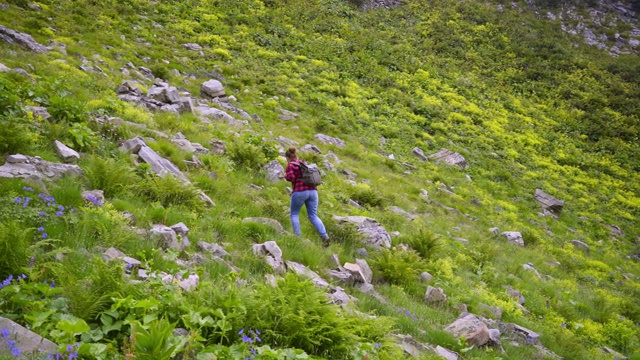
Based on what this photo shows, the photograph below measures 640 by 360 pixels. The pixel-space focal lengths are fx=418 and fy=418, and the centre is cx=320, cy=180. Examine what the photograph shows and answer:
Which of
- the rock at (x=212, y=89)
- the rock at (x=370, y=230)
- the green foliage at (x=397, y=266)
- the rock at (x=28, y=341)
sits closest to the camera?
the rock at (x=28, y=341)

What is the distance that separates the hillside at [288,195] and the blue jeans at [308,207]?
1.09 feet

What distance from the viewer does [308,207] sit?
345 inches

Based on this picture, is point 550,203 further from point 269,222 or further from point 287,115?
point 269,222

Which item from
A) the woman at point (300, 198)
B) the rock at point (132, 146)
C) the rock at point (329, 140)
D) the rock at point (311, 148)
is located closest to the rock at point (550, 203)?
the rock at point (329, 140)

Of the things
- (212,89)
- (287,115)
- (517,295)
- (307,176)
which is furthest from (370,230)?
(212,89)

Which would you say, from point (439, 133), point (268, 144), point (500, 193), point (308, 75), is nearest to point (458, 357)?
point (268, 144)

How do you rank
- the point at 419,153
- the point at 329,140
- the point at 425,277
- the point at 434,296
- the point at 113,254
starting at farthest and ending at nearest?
the point at 419,153 < the point at 329,140 < the point at 425,277 < the point at 434,296 < the point at 113,254

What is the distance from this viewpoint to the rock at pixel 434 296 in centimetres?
789

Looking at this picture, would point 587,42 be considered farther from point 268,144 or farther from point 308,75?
point 268,144

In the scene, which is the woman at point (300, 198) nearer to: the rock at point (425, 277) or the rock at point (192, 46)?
the rock at point (425, 277)

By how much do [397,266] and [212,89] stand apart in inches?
494

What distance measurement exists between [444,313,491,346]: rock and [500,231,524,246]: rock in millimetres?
8063

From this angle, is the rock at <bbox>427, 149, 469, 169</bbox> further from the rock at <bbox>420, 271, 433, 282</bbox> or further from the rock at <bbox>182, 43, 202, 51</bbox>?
the rock at <bbox>182, 43, 202, 51</bbox>

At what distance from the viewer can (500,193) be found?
18797mm
